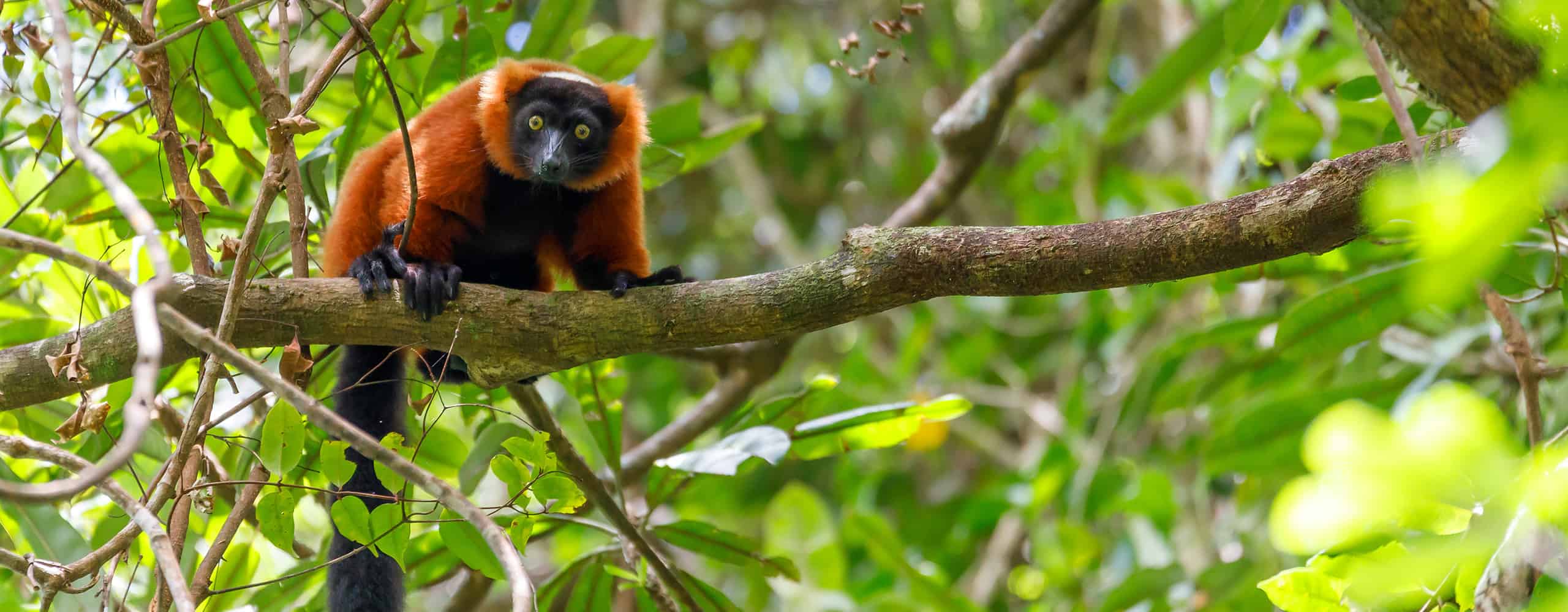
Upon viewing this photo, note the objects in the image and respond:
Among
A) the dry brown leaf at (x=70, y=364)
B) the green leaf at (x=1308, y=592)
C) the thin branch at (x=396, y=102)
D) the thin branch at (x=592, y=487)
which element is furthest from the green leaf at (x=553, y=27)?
the green leaf at (x=1308, y=592)

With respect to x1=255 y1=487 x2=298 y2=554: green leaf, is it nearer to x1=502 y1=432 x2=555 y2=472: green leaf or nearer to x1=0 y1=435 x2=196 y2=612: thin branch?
x1=0 y1=435 x2=196 y2=612: thin branch

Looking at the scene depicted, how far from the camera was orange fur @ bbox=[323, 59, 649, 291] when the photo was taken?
3051 mm

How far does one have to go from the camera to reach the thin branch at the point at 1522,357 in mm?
2540

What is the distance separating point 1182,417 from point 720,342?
4.55 m

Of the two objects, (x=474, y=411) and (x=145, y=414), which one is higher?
(x=145, y=414)

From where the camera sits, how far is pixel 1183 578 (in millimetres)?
4211

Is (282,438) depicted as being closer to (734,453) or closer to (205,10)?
(205,10)

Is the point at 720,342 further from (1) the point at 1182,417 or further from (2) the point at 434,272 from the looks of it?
(1) the point at 1182,417

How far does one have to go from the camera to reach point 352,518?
7.44 feet

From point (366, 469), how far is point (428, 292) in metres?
0.71

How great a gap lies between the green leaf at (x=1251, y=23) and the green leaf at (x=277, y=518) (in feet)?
8.44

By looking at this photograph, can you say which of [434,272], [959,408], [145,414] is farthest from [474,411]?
[145,414]

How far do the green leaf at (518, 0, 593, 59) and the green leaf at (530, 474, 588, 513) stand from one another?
6.52 feet

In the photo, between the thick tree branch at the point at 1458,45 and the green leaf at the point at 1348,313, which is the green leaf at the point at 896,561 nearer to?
the green leaf at the point at 1348,313
